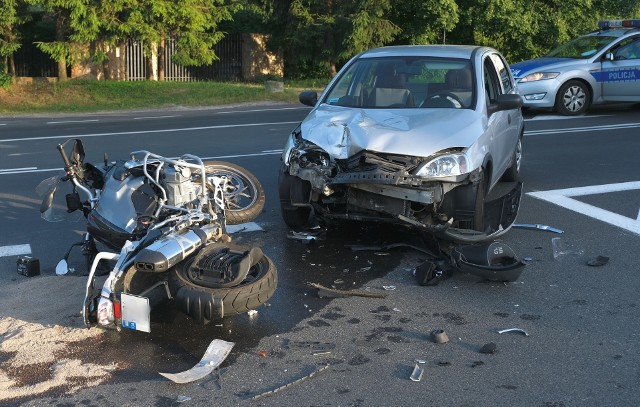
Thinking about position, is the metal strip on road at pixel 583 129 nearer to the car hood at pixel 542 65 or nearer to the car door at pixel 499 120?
the car hood at pixel 542 65

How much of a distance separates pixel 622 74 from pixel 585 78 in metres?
0.73

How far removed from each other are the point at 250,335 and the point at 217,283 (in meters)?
0.45

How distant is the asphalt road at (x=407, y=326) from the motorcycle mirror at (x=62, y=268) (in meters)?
0.34

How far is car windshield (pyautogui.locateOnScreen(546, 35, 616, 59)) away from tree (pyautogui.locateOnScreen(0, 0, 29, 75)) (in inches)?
618

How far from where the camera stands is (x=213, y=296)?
17.8 feet

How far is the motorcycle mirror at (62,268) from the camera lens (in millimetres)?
7004

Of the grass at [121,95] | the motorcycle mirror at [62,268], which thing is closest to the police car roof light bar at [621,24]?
the grass at [121,95]

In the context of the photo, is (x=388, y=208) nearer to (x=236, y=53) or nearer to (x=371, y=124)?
(x=371, y=124)

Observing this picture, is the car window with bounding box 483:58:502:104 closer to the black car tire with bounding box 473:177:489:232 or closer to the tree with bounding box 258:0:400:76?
the black car tire with bounding box 473:177:489:232

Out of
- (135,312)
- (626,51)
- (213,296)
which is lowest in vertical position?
(135,312)

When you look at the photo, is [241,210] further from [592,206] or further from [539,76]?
[539,76]

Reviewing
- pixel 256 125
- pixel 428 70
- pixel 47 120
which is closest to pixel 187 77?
pixel 47 120

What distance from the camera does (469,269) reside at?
265 inches

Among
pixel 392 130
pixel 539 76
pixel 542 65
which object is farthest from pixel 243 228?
pixel 542 65
